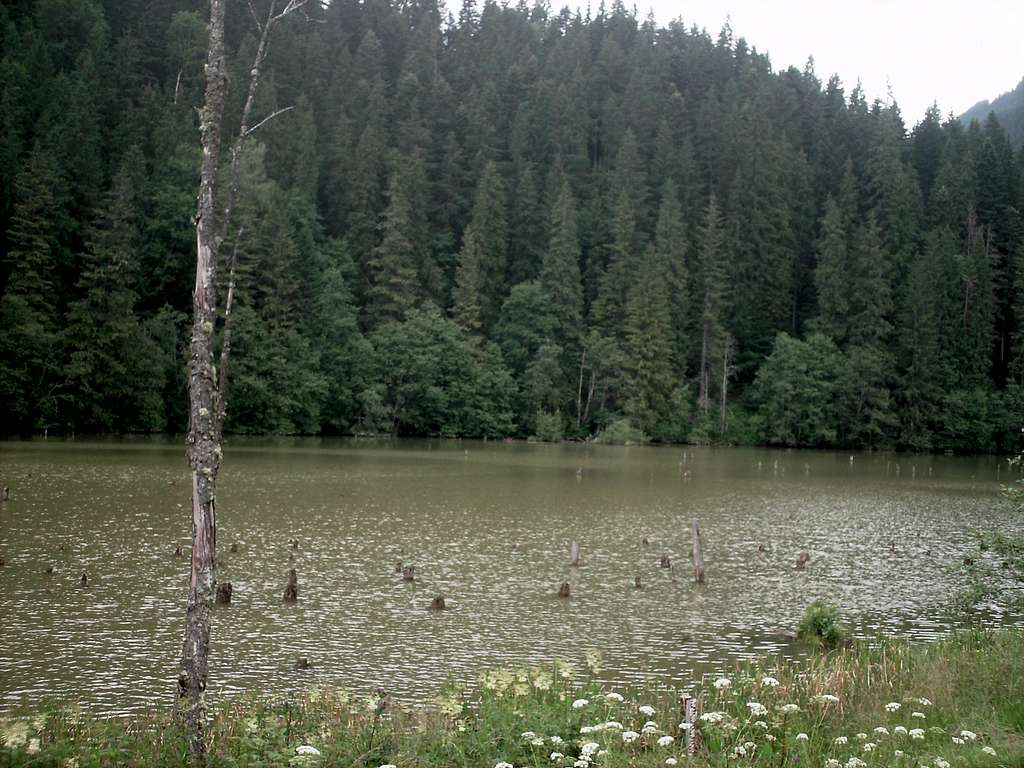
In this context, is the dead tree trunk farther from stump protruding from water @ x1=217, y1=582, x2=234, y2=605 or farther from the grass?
stump protruding from water @ x1=217, y1=582, x2=234, y2=605

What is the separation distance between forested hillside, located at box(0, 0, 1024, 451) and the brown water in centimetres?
2513

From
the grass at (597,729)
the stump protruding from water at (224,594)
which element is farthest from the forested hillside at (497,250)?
the grass at (597,729)

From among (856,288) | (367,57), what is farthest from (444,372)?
(367,57)

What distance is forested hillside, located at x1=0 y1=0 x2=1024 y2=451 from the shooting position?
229ft

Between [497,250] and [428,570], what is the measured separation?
78.7 metres

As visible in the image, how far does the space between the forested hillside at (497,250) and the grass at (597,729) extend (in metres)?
57.2

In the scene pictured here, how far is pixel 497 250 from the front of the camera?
9906 centimetres

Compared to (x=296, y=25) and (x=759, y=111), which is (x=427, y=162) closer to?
(x=296, y=25)

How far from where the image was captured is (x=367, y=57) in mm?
120938

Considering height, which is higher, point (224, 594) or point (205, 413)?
point (205, 413)

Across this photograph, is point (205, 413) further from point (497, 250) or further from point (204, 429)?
point (497, 250)

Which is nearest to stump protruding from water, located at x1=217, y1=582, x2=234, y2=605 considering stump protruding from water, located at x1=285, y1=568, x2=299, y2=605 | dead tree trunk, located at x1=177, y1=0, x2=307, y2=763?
stump protruding from water, located at x1=285, y1=568, x2=299, y2=605

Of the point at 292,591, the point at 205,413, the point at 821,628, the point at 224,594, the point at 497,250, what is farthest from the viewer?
the point at 497,250

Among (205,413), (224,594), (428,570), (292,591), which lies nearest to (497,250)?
(428,570)
